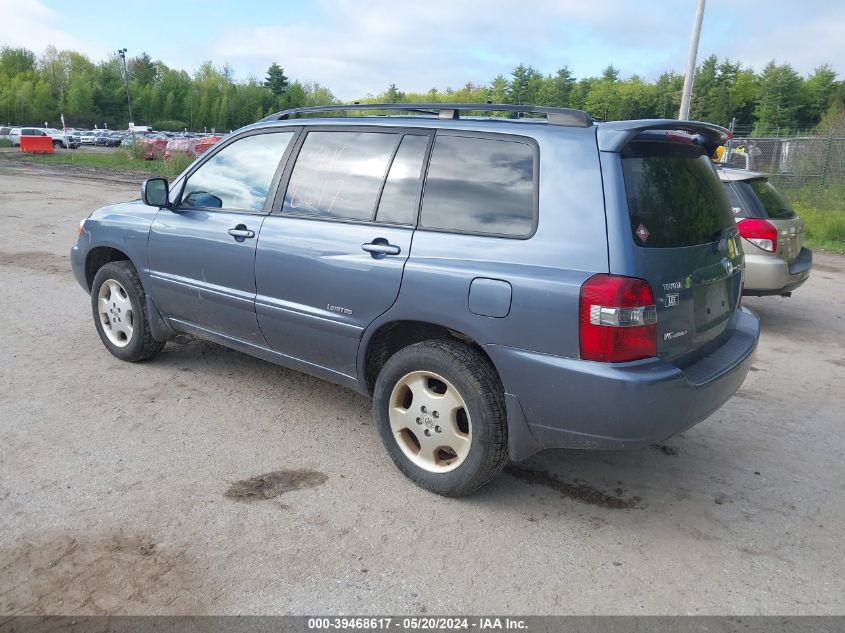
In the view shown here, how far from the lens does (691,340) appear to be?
3.25m

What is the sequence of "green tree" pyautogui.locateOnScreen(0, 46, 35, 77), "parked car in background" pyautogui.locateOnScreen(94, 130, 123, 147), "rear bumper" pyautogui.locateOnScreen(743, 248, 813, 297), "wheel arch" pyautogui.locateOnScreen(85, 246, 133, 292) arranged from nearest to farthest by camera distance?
"wheel arch" pyautogui.locateOnScreen(85, 246, 133, 292) < "rear bumper" pyautogui.locateOnScreen(743, 248, 813, 297) < "parked car in background" pyautogui.locateOnScreen(94, 130, 123, 147) < "green tree" pyautogui.locateOnScreen(0, 46, 35, 77)

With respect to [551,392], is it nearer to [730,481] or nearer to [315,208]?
[730,481]

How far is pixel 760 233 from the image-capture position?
679 centimetres

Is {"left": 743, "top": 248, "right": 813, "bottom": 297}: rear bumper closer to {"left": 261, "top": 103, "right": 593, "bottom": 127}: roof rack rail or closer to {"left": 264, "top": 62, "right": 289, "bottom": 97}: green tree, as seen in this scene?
{"left": 261, "top": 103, "right": 593, "bottom": 127}: roof rack rail

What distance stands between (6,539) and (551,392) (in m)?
2.46

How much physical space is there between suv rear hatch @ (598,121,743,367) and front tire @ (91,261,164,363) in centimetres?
358

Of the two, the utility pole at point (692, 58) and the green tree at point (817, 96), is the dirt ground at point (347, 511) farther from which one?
the green tree at point (817, 96)

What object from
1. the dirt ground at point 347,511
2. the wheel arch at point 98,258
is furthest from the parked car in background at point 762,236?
the wheel arch at point 98,258

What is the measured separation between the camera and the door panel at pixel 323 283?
11.6 ft

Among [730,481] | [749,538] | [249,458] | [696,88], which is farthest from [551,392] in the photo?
[696,88]

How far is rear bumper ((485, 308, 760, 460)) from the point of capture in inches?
113

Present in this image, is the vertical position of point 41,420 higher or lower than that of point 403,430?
lower

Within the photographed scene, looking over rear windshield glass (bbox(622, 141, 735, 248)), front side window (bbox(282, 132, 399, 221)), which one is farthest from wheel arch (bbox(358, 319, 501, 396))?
rear windshield glass (bbox(622, 141, 735, 248))

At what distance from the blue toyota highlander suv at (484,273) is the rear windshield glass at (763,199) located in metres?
3.36
